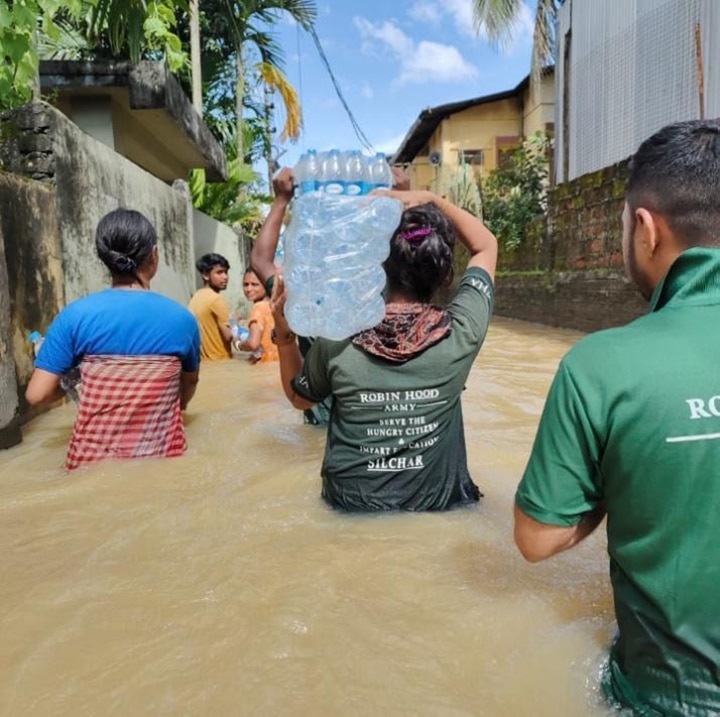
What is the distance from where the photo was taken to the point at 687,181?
1.28 metres

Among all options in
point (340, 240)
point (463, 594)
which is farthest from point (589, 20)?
point (463, 594)

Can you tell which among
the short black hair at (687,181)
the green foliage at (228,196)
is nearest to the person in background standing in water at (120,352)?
the short black hair at (687,181)

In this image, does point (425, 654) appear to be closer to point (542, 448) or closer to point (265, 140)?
point (542, 448)

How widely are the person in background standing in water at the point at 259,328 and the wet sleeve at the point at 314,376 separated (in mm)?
3407

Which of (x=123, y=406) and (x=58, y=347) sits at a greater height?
(x=58, y=347)

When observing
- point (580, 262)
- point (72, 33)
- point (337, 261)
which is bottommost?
point (337, 261)

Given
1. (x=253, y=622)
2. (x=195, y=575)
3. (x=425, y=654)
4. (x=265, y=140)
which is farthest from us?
(x=265, y=140)

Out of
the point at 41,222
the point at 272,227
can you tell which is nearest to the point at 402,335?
the point at 272,227

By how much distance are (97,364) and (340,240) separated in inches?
53.2

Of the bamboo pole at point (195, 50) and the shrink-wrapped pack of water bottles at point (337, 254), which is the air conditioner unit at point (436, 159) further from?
the shrink-wrapped pack of water bottles at point (337, 254)

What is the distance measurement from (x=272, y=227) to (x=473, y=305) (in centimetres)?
84

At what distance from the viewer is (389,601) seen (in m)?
1.99

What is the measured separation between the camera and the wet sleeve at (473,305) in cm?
234

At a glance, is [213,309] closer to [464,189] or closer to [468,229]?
[468,229]
